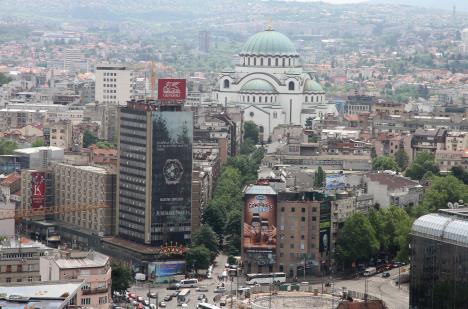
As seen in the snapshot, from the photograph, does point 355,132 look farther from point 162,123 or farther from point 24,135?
point 162,123

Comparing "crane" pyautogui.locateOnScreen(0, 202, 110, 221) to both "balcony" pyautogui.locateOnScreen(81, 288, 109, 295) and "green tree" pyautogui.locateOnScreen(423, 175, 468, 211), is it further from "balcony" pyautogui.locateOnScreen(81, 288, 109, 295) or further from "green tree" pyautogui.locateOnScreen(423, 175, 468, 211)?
"balcony" pyautogui.locateOnScreen(81, 288, 109, 295)

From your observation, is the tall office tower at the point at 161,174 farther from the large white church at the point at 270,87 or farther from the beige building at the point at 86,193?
the large white church at the point at 270,87

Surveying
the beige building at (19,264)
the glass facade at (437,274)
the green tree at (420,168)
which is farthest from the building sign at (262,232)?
the green tree at (420,168)

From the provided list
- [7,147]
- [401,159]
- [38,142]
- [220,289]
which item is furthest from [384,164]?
[220,289]

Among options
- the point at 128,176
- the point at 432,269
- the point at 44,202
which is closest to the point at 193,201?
the point at 128,176

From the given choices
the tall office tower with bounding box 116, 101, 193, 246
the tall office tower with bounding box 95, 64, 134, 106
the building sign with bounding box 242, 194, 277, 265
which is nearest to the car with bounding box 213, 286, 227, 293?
the building sign with bounding box 242, 194, 277, 265
